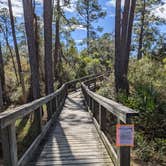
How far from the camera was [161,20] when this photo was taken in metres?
27.5

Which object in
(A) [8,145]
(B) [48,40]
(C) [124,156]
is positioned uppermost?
(B) [48,40]

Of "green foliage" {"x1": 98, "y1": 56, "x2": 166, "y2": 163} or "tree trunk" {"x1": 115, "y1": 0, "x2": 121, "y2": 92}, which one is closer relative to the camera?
"green foliage" {"x1": 98, "y1": 56, "x2": 166, "y2": 163}

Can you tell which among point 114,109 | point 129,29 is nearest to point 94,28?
point 129,29

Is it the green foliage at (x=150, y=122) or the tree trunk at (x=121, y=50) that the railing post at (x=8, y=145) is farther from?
the tree trunk at (x=121, y=50)

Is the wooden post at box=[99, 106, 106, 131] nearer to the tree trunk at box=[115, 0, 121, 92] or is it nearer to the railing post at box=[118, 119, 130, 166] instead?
the railing post at box=[118, 119, 130, 166]

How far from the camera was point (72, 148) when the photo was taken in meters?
5.00

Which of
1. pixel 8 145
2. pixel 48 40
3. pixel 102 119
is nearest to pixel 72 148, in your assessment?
pixel 102 119

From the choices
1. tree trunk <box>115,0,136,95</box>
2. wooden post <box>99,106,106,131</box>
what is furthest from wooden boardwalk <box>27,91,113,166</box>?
tree trunk <box>115,0,136,95</box>

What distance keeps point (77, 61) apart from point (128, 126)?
79.2 ft

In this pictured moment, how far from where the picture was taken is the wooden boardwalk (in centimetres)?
428

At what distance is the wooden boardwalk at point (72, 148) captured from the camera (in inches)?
169

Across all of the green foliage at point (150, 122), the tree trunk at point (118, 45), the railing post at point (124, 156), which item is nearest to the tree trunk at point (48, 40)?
the tree trunk at point (118, 45)

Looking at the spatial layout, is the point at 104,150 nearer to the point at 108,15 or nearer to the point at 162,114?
the point at 162,114

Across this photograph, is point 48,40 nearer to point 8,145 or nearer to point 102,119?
point 102,119
